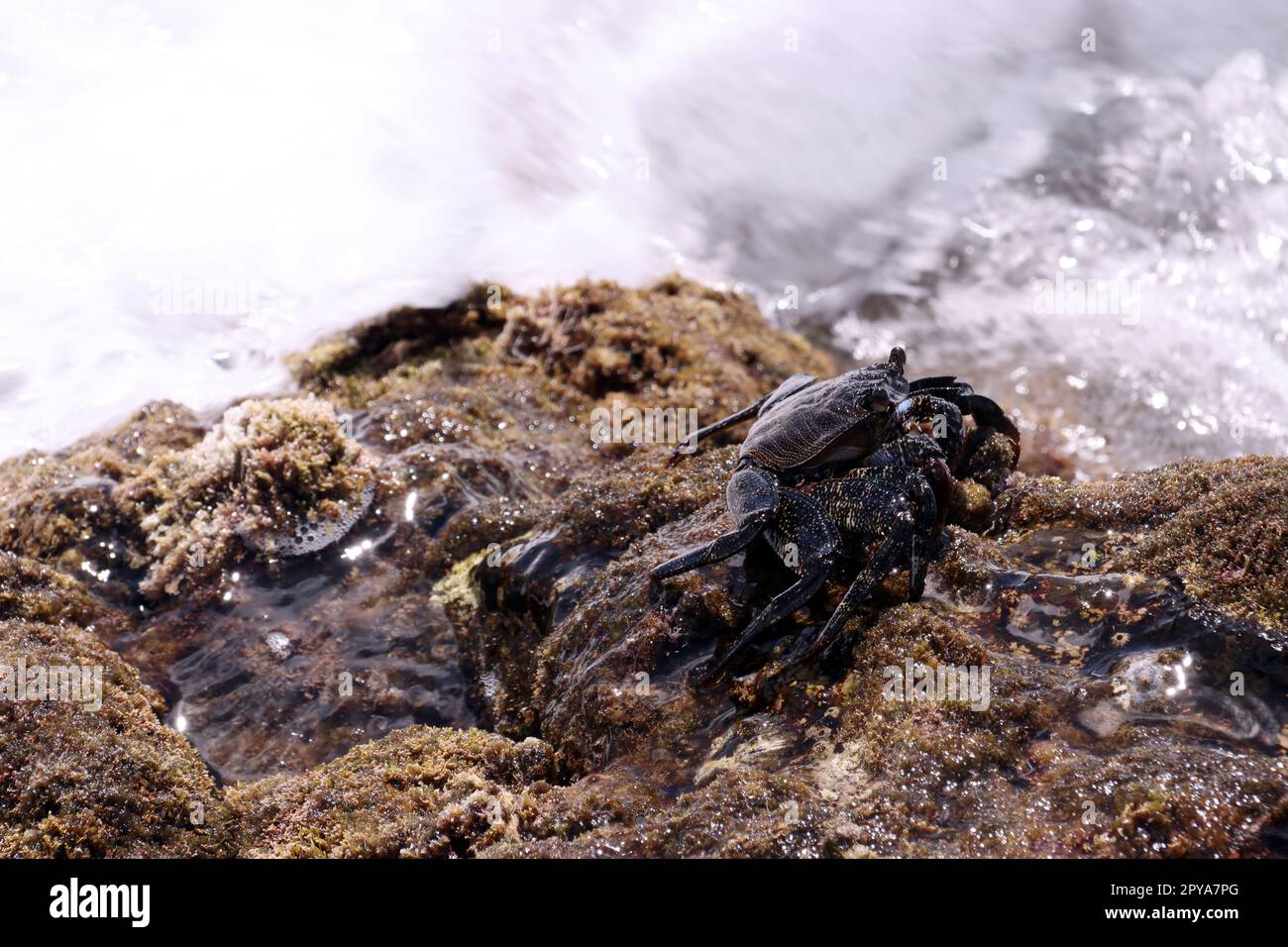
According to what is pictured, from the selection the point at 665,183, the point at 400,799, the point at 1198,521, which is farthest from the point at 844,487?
the point at 665,183

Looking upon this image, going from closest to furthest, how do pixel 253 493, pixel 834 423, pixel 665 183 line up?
pixel 834 423
pixel 253 493
pixel 665 183

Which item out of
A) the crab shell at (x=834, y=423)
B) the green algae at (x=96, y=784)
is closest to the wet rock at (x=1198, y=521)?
the crab shell at (x=834, y=423)

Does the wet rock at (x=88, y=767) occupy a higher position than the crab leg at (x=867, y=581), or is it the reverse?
the crab leg at (x=867, y=581)

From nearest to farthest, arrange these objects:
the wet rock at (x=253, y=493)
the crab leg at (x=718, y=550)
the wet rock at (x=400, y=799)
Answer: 1. the wet rock at (x=400, y=799)
2. the crab leg at (x=718, y=550)
3. the wet rock at (x=253, y=493)

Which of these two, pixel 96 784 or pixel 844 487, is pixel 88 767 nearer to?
pixel 96 784

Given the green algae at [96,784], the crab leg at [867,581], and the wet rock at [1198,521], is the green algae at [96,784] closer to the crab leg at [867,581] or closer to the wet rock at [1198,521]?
the crab leg at [867,581]

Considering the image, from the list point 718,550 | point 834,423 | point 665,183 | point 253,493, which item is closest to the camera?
point 718,550

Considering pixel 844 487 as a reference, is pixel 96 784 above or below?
below

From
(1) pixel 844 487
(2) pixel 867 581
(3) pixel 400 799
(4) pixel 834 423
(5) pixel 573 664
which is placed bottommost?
(3) pixel 400 799
